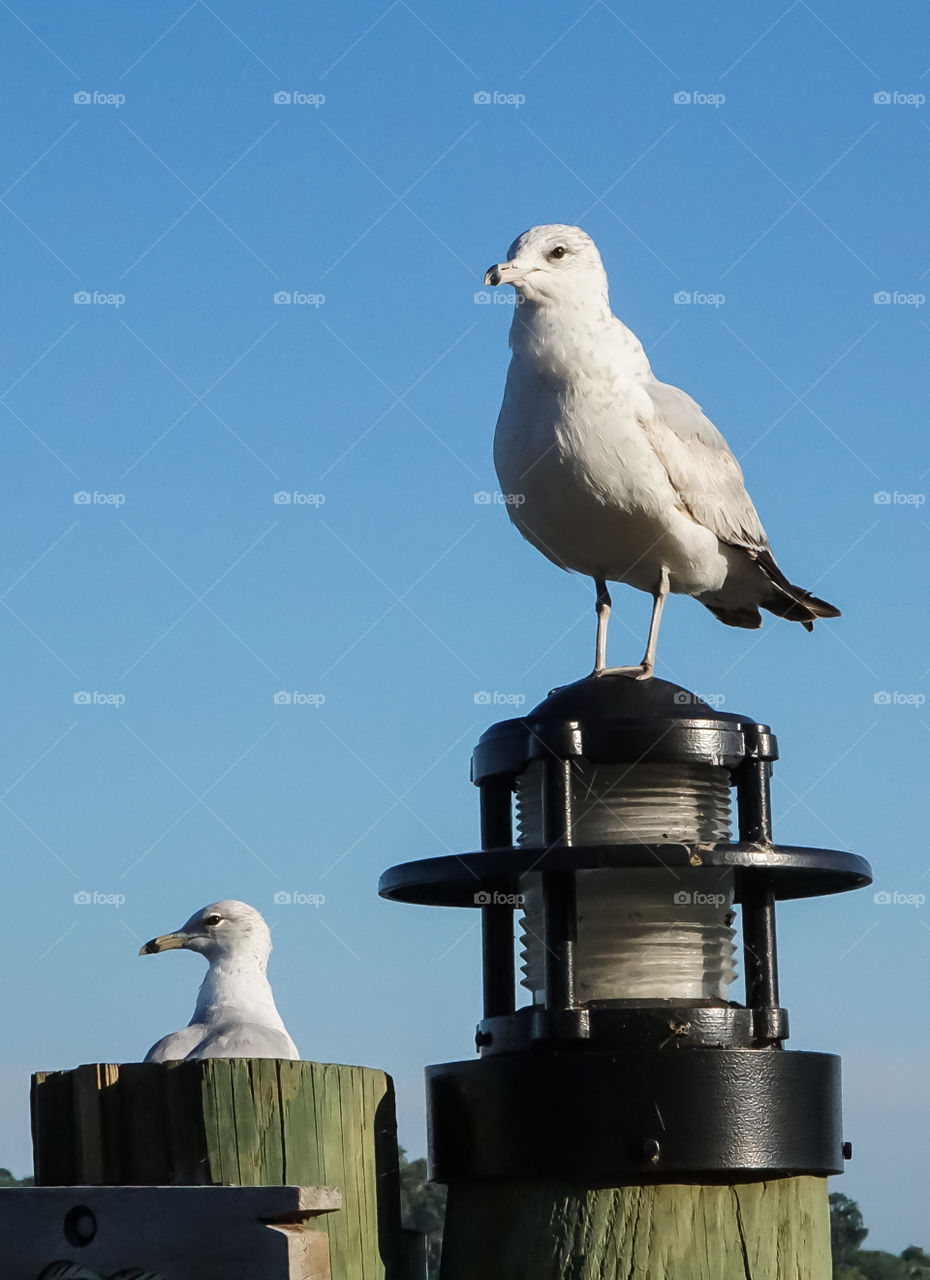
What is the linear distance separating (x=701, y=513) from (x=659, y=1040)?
207 cm

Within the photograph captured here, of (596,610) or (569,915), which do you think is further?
(596,610)

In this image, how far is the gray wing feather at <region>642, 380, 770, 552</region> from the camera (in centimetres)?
554

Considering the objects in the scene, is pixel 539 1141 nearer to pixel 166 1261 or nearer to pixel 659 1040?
pixel 659 1040

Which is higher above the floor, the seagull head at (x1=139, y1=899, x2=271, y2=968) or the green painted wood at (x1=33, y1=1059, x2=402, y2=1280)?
the seagull head at (x1=139, y1=899, x2=271, y2=968)

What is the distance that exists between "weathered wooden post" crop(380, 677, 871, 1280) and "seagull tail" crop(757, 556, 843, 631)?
5.58ft

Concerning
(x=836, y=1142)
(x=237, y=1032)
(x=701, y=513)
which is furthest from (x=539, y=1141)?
(x=237, y=1032)

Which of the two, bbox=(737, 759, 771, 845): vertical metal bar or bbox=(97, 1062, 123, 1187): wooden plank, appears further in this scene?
bbox=(737, 759, 771, 845): vertical metal bar

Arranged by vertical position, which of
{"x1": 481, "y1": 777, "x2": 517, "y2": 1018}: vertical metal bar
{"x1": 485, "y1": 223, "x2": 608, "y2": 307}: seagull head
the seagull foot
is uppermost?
{"x1": 485, "y1": 223, "x2": 608, "y2": 307}: seagull head

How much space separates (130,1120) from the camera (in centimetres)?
401

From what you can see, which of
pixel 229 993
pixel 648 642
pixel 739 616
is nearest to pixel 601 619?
pixel 648 642

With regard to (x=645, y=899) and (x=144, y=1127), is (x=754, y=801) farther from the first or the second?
(x=144, y=1127)

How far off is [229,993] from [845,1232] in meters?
4.37

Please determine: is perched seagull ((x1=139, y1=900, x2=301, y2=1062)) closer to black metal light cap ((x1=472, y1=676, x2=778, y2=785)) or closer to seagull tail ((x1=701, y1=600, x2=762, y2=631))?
seagull tail ((x1=701, y1=600, x2=762, y2=631))

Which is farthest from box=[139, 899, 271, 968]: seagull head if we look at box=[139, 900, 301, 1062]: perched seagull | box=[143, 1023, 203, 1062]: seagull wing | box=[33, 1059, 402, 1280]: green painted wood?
box=[33, 1059, 402, 1280]: green painted wood
